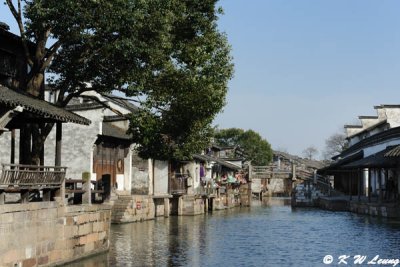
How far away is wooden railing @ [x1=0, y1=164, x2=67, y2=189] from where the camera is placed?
17.9 m

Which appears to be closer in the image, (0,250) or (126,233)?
(0,250)

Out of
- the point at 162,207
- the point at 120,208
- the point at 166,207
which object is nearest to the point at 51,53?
the point at 120,208

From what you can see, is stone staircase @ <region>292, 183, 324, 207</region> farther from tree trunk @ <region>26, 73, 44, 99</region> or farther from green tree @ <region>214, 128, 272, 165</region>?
tree trunk @ <region>26, 73, 44, 99</region>

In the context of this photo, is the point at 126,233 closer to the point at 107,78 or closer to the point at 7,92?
the point at 107,78

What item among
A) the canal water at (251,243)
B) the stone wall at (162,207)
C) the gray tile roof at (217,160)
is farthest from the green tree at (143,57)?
the gray tile roof at (217,160)

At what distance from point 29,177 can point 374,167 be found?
109 ft

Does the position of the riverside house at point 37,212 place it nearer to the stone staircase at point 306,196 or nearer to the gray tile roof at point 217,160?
the gray tile roof at point 217,160

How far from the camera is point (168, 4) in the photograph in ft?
78.4

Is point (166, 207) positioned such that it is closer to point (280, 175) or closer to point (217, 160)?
point (217, 160)

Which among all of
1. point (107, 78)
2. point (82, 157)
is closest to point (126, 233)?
point (82, 157)

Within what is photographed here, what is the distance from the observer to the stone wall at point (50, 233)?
58.6 ft

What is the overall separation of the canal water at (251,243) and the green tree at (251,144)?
198 ft

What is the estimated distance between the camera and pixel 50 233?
20.5 metres

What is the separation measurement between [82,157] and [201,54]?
42.2 feet
